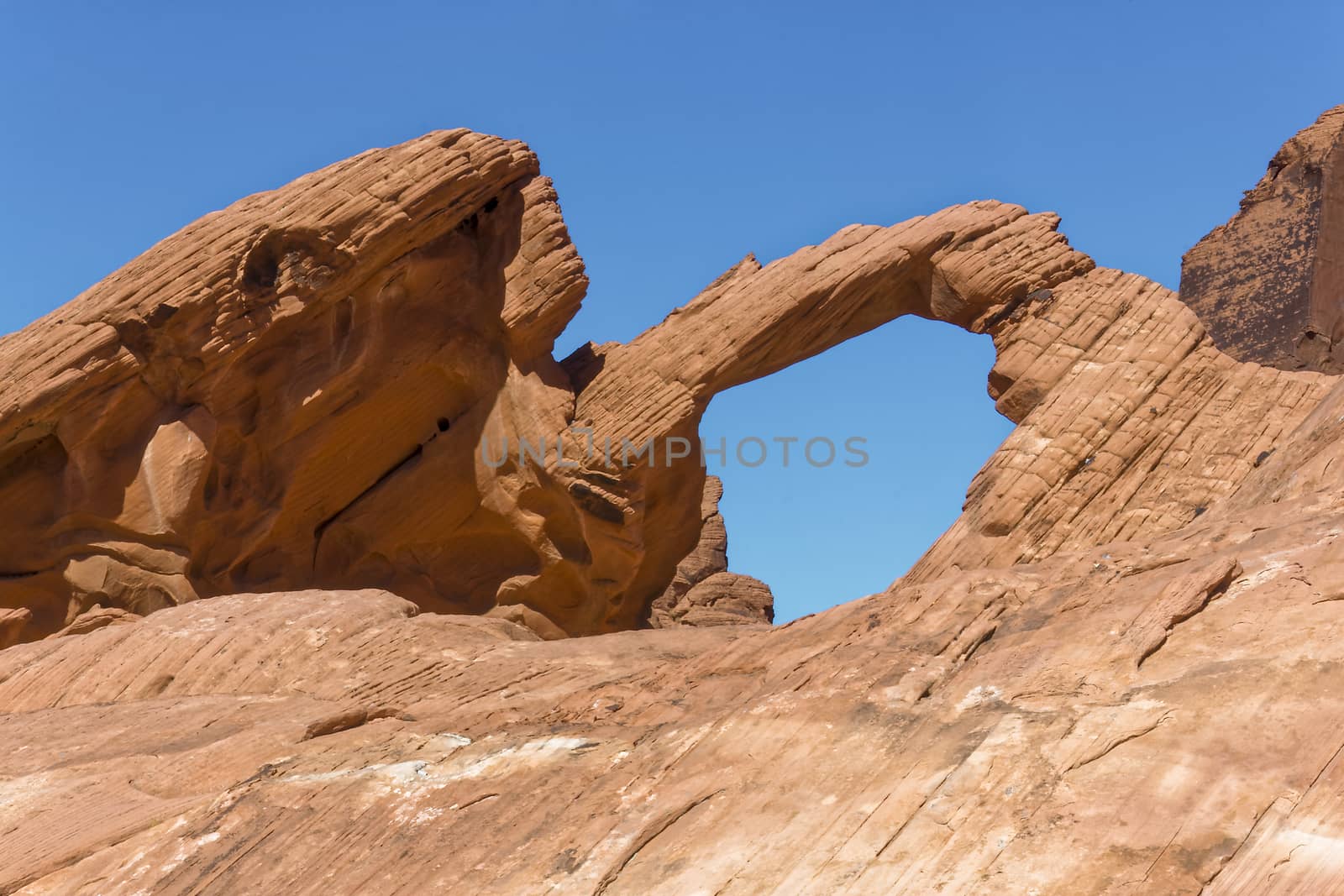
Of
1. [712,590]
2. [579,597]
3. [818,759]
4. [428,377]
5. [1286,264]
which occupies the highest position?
[428,377]

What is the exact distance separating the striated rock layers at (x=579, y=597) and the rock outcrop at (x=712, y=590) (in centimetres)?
91

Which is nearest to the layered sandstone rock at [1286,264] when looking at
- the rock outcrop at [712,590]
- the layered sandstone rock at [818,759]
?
the rock outcrop at [712,590]

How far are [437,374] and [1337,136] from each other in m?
17.7

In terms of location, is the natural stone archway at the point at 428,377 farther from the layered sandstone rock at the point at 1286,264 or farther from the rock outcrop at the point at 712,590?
the layered sandstone rock at the point at 1286,264

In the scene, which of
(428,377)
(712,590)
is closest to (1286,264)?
(712,590)

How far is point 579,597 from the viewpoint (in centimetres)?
1509

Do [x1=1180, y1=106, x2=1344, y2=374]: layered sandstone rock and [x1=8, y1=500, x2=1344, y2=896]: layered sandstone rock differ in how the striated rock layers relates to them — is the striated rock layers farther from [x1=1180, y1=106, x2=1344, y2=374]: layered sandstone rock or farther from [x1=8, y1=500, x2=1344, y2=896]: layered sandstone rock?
[x1=1180, y1=106, x2=1344, y2=374]: layered sandstone rock

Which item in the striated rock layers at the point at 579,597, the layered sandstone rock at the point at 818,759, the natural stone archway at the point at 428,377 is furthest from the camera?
the natural stone archway at the point at 428,377

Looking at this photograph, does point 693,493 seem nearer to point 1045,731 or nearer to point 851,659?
point 851,659

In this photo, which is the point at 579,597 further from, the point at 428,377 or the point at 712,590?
the point at 712,590

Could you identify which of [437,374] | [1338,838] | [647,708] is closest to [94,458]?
[437,374]

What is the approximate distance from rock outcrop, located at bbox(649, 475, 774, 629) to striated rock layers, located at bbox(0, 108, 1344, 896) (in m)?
0.91

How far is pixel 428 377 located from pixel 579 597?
2.81m

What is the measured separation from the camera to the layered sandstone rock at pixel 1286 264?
81.0 feet
